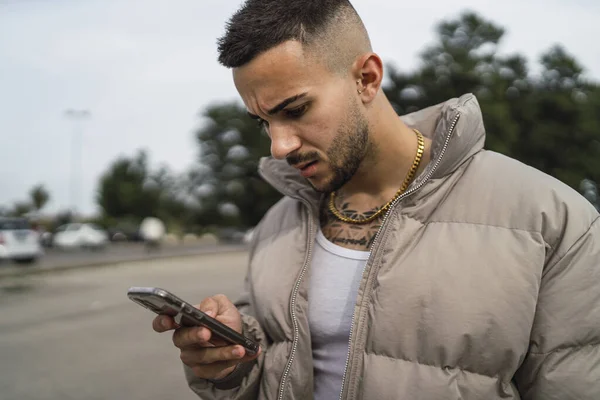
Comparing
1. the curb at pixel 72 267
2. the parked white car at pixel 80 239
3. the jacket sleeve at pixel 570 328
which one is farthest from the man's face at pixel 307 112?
the parked white car at pixel 80 239

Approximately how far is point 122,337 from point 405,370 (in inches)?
301

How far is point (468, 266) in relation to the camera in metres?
1.70

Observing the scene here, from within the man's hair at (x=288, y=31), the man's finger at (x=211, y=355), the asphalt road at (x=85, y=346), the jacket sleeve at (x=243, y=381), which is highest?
the man's hair at (x=288, y=31)

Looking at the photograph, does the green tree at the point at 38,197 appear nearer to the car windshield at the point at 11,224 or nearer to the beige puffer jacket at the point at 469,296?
the car windshield at the point at 11,224

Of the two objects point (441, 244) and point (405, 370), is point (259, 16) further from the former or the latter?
point (405, 370)

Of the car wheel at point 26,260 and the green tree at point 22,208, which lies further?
the green tree at point 22,208

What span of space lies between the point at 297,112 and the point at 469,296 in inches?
31.3

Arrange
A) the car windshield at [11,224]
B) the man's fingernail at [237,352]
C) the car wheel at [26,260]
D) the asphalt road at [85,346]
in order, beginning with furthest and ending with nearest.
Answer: the car wheel at [26,260] < the car windshield at [11,224] < the asphalt road at [85,346] < the man's fingernail at [237,352]

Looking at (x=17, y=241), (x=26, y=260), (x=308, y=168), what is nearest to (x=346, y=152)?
(x=308, y=168)

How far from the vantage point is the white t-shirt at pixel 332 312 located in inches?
75.4

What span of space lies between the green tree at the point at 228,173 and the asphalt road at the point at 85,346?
47.6m

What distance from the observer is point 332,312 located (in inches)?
77.4

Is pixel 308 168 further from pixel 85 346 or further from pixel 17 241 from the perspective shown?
pixel 17 241

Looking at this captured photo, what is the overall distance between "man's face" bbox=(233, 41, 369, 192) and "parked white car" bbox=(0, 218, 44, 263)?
20.2m
